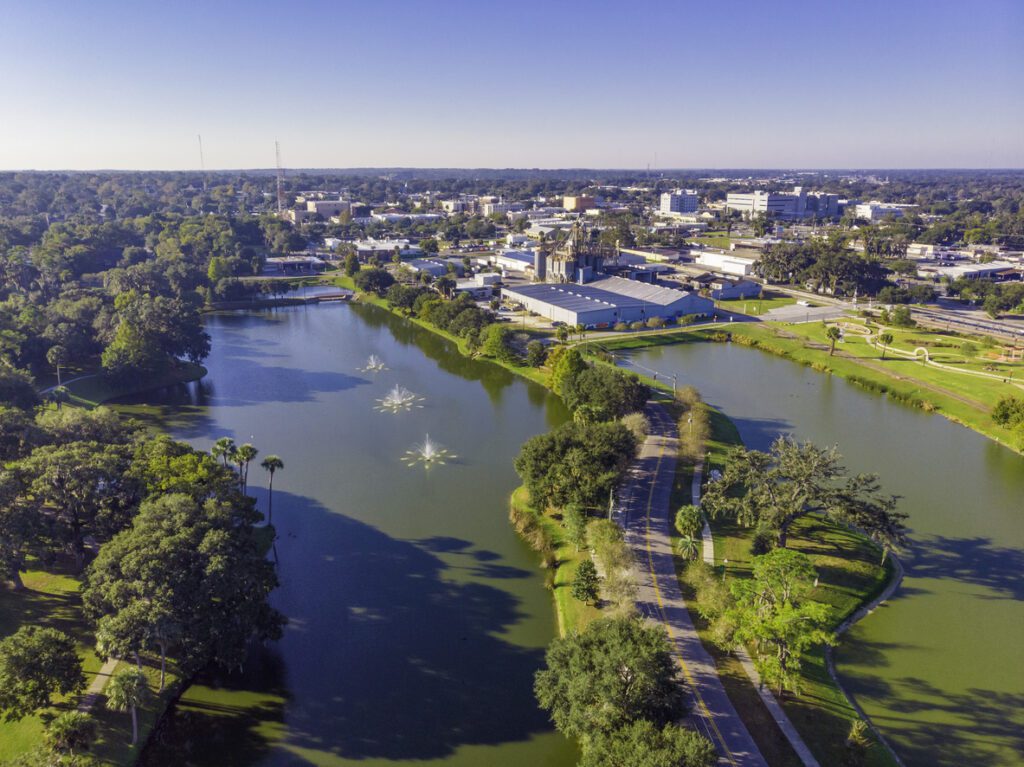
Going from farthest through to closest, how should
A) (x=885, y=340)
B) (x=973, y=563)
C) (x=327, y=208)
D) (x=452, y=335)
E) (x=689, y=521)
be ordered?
1. (x=327, y=208)
2. (x=452, y=335)
3. (x=885, y=340)
4. (x=973, y=563)
5. (x=689, y=521)

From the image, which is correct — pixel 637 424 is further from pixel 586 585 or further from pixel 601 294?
pixel 601 294

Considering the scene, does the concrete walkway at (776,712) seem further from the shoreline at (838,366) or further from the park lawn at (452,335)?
the park lawn at (452,335)

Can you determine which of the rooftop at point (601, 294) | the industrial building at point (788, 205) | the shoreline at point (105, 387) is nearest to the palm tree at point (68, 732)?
the shoreline at point (105, 387)

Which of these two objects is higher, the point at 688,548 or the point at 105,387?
the point at 105,387

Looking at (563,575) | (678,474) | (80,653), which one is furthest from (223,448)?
(678,474)

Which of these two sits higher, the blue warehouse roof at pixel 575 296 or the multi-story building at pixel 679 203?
the multi-story building at pixel 679 203

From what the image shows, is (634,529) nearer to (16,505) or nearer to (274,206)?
(16,505)
